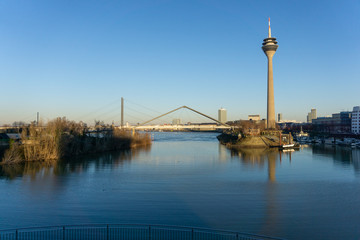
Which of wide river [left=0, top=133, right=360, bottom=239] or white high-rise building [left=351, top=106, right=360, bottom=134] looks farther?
white high-rise building [left=351, top=106, right=360, bottom=134]

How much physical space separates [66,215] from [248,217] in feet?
17.3

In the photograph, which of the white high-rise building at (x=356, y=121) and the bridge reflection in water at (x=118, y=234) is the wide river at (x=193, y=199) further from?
the white high-rise building at (x=356, y=121)

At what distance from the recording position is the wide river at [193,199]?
7898mm

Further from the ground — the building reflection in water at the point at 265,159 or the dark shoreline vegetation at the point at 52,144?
the dark shoreline vegetation at the point at 52,144

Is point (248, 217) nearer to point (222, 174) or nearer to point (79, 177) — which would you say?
point (222, 174)

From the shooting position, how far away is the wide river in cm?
790

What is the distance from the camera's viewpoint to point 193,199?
34.2 ft

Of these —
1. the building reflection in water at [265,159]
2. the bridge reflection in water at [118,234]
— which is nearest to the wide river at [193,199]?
the building reflection in water at [265,159]

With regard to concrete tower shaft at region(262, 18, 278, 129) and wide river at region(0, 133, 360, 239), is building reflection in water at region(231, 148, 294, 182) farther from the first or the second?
concrete tower shaft at region(262, 18, 278, 129)

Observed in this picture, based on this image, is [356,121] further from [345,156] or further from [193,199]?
[193,199]

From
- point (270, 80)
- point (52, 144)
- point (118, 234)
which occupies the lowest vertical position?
point (118, 234)

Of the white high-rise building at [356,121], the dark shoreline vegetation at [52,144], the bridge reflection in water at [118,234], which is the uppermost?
the white high-rise building at [356,121]

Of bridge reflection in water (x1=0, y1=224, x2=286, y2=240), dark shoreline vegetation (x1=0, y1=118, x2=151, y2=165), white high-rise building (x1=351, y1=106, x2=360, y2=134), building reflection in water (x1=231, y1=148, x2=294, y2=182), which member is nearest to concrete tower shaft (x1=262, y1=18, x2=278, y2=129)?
white high-rise building (x1=351, y1=106, x2=360, y2=134)

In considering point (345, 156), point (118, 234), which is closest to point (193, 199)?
point (118, 234)
